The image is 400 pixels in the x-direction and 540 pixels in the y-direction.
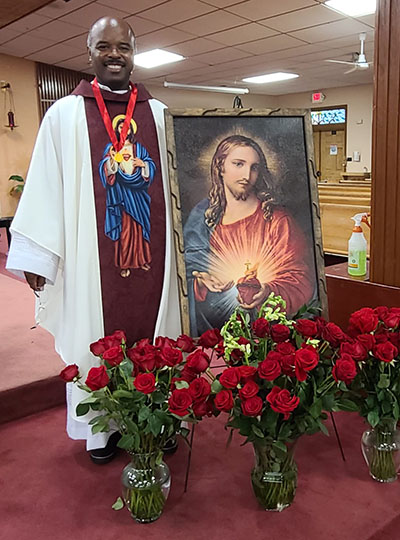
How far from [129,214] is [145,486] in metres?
Result: 0.82

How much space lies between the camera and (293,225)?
1680 mm

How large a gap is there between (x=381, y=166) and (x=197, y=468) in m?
1.25

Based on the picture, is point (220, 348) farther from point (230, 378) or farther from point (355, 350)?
point (355, 350)

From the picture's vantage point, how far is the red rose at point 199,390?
1322mm

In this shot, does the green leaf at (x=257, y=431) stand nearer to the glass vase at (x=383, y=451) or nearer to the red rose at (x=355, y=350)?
the red rose at (x=355, y=350)

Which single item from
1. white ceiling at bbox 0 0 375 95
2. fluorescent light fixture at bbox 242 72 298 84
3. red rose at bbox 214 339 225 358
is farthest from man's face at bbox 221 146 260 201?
fluorescent light fixture at bbox 242 72 298 84

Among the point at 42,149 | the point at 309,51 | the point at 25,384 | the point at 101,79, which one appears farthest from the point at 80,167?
the point at 309,51

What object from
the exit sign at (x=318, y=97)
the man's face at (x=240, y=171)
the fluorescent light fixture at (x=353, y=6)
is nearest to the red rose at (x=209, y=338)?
the man's face at (x=240, y=171)

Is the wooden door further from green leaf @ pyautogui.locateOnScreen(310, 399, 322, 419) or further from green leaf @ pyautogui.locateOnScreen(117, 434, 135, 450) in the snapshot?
Answer: green leaf @ pyautogui.locateOnScreen(117, 434, 135, 450)

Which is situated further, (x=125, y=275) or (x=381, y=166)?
(x=381, y=166)

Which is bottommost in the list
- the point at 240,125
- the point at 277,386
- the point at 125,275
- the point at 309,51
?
the point at 277,386

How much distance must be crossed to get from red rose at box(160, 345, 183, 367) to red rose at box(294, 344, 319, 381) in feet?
1.01

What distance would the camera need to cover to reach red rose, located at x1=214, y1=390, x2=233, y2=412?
1304 millimetres

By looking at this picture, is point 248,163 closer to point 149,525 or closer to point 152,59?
point 149,525
